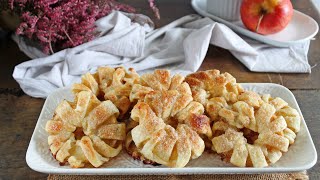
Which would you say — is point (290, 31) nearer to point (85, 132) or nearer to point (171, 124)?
point (171, 124)

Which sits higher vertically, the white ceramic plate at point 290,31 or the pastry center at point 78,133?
the white ceramic plate at point 290,31

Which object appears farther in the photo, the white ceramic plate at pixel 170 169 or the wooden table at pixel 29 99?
the wooden table at pixel 29 99

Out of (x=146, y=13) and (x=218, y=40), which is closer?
(x=218, y=40)

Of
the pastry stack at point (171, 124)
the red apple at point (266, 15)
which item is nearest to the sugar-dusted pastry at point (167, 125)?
the pastry stack at point (171, 124)

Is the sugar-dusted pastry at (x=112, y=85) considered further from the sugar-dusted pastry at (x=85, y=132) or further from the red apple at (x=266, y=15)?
the red apple at (x=266, y=15)

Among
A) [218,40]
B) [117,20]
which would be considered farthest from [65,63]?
[218,40]

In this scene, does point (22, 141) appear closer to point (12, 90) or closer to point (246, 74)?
point (12, 90)

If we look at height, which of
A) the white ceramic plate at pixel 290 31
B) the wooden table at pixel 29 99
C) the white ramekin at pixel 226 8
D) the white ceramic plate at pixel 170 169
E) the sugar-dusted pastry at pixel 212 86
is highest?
the sugar-dusted pastry at pixel 212 86

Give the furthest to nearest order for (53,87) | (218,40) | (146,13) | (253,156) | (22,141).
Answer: (146,13) → (218,40) → (53,87) → (22,141) → (253,156)

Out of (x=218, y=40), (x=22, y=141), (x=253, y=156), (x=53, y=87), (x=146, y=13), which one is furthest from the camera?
(x=146, y=13)
